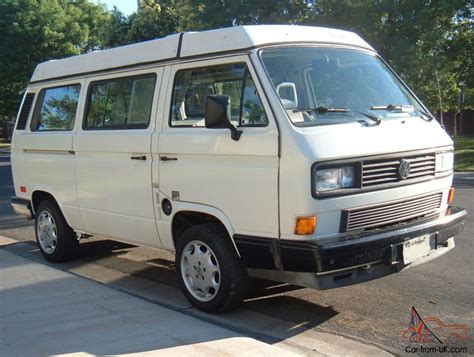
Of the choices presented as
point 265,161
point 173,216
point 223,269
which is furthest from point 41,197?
point 265,161

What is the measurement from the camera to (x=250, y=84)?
15.3 ft

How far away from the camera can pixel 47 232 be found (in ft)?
23.6

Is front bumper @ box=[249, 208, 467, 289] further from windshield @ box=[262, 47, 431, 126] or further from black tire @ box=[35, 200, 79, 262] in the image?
black tire @ box=[35, 200, 79, 262]

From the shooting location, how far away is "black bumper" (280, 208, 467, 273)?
4.18 m

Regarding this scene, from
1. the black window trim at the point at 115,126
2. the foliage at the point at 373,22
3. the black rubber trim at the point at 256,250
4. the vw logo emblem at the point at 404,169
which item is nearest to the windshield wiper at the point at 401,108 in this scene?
the vw logo emblem at the point at 404,169

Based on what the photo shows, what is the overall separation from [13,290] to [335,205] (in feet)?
11.2

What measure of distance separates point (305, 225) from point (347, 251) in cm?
37

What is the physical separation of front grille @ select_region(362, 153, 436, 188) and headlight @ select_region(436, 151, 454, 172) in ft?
0.27

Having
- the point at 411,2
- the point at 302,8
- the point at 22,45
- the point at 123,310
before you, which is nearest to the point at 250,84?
the point at 123,310

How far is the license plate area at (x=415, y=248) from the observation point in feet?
15.0

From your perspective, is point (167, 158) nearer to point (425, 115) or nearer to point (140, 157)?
point (140, 157)

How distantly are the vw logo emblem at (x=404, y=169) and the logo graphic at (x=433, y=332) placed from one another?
1.22 m

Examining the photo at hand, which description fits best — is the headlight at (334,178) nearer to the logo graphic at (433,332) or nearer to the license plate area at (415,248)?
the license plate area at (415,248)

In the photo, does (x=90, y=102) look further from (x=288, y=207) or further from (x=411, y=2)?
(x=411, y=2)
